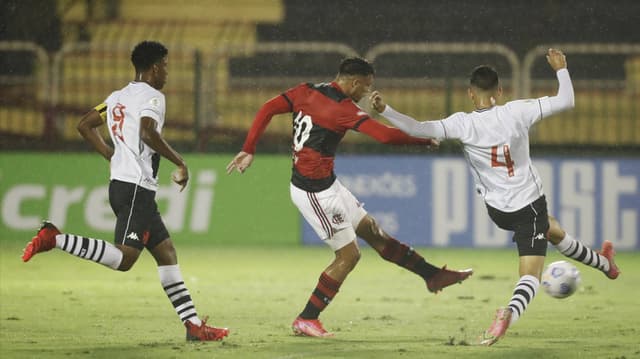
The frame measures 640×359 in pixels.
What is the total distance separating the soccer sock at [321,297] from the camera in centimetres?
862

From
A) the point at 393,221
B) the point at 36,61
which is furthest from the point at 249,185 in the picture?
the point at 36,61

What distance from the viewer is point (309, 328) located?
8555mm

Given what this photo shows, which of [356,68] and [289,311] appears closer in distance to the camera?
[356,68]

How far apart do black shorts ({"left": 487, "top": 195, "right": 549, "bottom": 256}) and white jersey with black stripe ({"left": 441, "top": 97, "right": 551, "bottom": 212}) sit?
0.15 feet

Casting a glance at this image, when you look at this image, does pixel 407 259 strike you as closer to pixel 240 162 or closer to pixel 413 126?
pixel 413 126

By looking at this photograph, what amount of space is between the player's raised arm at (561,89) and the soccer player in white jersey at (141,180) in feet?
8.23

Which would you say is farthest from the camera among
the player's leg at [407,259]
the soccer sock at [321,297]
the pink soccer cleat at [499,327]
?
the player's leg at [407,259]

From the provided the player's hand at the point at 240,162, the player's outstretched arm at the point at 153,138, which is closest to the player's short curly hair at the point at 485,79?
the player's hand at the point at 240,162

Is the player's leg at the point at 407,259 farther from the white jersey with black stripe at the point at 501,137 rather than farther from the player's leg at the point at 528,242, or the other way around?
the white jersey with black stripe at the point at 501,137

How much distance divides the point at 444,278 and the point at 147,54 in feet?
9.56

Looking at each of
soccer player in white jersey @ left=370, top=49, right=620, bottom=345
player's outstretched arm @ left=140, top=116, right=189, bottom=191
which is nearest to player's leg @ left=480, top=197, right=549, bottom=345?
soccer player in white jersey @ left=370, top=49, right=620, bottom=345

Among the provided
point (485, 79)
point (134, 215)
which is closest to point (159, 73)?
point (134, 215)

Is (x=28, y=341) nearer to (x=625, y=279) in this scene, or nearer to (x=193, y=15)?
(x=625, y=279)

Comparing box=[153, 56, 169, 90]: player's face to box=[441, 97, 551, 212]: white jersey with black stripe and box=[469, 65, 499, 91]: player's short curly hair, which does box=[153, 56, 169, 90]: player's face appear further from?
box=[469, 65, 499, 91]: player's short curly hair
